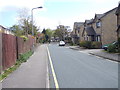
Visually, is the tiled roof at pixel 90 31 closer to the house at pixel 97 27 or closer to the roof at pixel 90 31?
the roof at pixel 90 31

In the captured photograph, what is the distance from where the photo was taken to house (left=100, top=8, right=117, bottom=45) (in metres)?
40.4

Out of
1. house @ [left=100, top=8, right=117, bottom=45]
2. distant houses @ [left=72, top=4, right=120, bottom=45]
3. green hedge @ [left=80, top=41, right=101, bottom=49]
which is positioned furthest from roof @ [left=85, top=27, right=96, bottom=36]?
green hedge @ [left=80, top=41, right=101, bottom=49]

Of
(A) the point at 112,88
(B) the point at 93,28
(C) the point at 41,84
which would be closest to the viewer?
(A) the point at 112,88

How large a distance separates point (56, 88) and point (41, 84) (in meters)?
0.67

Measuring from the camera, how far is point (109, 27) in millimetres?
42344

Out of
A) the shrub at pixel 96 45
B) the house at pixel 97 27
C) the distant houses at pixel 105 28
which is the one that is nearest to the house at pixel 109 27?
the distant houses at pixel 105 28

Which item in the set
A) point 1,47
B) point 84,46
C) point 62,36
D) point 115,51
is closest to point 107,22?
point 84,46

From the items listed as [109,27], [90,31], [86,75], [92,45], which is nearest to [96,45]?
[92,45]

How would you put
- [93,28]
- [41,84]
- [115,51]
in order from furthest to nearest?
1. [93,28]
2. [115,51]
3. [41,84]

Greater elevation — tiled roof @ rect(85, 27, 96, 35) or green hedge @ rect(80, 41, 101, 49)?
tiled roof @ rect(85, 27, 96, 35)

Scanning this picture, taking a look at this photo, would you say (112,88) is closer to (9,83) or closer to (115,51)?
(9,83)

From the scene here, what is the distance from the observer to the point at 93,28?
176ft

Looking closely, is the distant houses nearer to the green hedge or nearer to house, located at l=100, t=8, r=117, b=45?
house, located at l=100, t=8, r=117, b=45

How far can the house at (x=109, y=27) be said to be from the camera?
40406 millimetres
